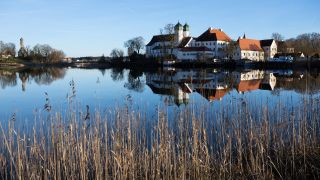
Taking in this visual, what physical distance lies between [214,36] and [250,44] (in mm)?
9506

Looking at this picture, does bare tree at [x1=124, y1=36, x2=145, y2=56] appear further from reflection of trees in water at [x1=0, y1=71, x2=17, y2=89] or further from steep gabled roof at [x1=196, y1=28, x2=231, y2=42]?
reflection of trees in water at [x1=0, y1=71, x2=17, y2=89]

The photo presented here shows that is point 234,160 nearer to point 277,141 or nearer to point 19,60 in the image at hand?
point 277,141

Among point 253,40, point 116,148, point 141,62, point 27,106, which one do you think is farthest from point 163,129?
point 253,40

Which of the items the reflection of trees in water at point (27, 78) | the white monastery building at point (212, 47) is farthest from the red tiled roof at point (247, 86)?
the white monastery building at point (212, 47)

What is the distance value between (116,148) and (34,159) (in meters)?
1.65

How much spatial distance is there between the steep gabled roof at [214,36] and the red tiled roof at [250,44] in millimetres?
5468

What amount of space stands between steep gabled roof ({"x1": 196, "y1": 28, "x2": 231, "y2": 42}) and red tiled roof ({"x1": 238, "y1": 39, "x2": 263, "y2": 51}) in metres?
5.47

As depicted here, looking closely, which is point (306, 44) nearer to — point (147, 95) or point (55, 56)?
point (55, 56)

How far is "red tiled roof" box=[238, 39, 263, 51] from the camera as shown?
8486 centimetres

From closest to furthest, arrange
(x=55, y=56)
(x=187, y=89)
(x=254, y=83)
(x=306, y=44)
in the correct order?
(x=187, y=89) → (x=254, y=83) → (x=306, y=44) → (x=55, y=56)

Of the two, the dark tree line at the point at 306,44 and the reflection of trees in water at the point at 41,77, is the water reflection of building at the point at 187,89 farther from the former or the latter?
the dark tree line at the point at 306,44

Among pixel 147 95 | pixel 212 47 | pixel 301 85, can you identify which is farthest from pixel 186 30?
pixel 147 95

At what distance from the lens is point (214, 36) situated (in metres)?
89.9

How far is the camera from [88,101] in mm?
18906
